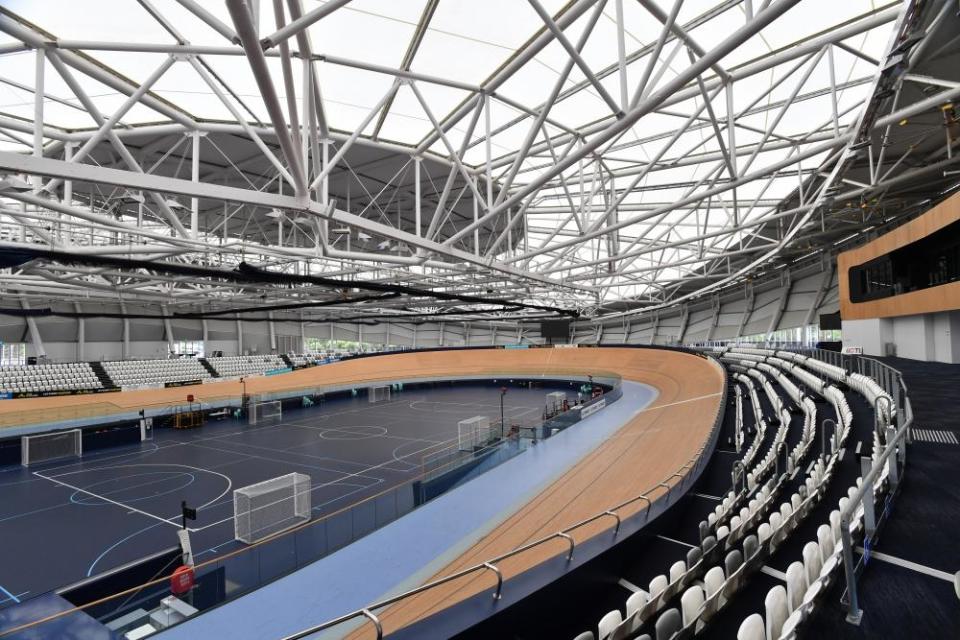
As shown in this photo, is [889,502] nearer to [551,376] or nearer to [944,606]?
[944,606]

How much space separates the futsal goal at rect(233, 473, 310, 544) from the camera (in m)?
11.9

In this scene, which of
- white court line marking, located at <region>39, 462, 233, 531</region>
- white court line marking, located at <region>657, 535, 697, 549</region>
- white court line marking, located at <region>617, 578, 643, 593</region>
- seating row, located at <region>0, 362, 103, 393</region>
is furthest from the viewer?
seating row, located at <region>0, 362, 103, 393</region>

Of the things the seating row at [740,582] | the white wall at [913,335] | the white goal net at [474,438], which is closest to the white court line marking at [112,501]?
the white goal net at [474,438]

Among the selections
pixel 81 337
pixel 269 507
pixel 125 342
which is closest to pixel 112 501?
pixel 269 507

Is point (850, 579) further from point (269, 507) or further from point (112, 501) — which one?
point (112, 501)

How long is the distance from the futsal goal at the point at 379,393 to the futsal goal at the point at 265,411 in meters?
7.93

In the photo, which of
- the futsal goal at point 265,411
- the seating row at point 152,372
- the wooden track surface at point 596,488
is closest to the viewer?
the wooden track surface at point 596,488

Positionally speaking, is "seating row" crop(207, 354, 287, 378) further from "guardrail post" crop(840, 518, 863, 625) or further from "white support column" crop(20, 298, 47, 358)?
"guardrail post" crop(840, 518, 863, 625)

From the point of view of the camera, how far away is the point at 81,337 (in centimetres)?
4622

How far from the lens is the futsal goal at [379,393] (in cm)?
3876

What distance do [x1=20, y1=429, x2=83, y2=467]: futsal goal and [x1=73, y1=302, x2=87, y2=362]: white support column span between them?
30797 mm

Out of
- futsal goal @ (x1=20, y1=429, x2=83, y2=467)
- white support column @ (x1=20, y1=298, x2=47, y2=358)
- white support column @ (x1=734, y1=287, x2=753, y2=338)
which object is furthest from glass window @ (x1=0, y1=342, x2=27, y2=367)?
white support column @ (x1=734, y1=287, x2=753, y2=338)

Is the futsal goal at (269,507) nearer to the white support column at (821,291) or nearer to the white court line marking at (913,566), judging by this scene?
the white court line marking at (913,566)

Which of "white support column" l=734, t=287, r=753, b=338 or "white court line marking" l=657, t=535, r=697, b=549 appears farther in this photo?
"white support column" l=734, t=287, r=753, b=338
